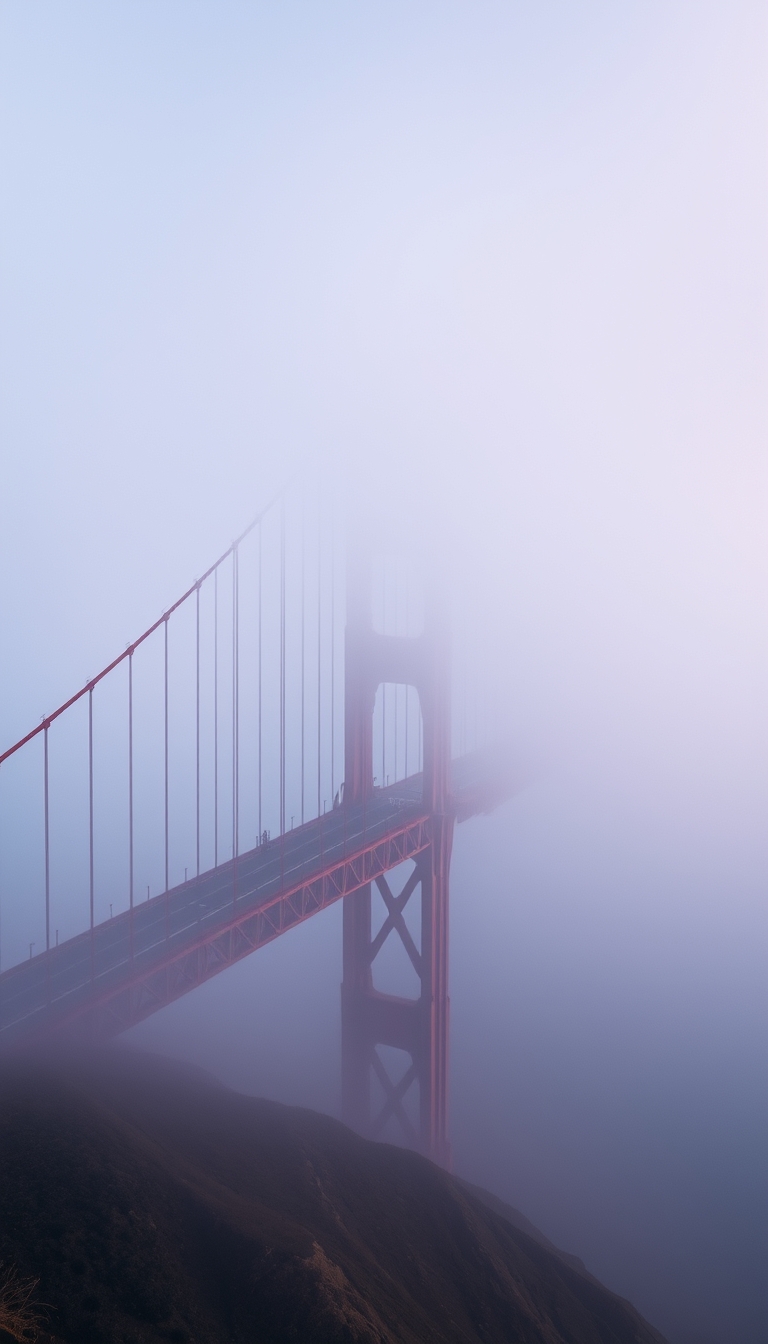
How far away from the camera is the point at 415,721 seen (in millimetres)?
96688

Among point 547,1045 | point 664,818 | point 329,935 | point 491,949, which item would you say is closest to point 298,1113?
point 547,1045

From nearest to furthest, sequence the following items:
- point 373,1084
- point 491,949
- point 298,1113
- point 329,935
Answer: point 298,1113, point 373,1084, point 491,949, point 329,935

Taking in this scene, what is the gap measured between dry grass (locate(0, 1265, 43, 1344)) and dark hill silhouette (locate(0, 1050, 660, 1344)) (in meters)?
0.12

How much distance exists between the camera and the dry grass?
6492mm

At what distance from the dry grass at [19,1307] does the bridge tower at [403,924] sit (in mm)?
13809

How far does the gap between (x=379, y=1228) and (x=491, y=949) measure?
33.0m

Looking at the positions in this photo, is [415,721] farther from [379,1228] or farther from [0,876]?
[379,1228]

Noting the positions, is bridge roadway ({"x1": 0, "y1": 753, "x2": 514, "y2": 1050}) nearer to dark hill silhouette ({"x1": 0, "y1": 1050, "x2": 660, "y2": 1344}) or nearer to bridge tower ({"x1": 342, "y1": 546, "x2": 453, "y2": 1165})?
bridge tower ({"x1": 342, "y1": 546, "x2": 453, "y2": 1165})

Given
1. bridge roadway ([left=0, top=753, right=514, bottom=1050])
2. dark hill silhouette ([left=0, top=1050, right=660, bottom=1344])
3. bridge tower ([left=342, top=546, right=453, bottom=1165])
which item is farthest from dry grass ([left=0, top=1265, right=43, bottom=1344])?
bridge tower ([left=342, top=546, right=453, bottom=1165])

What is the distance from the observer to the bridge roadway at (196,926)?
1246 centimetres

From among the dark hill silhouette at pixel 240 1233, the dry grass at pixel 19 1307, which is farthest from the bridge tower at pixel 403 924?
the dry grass at pixel 19 1307

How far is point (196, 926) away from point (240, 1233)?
22.8ft

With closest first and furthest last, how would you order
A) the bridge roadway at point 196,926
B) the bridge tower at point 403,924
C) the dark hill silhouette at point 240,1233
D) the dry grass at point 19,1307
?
the dry grass at point 19,1307, the dark hill silhouette at point 240,1233, the bridge roadway at point 196,926, the bridge tower at point 403,924

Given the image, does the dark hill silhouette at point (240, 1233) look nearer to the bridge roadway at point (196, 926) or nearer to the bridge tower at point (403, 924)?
the bridge roadway at point (196, 926)
